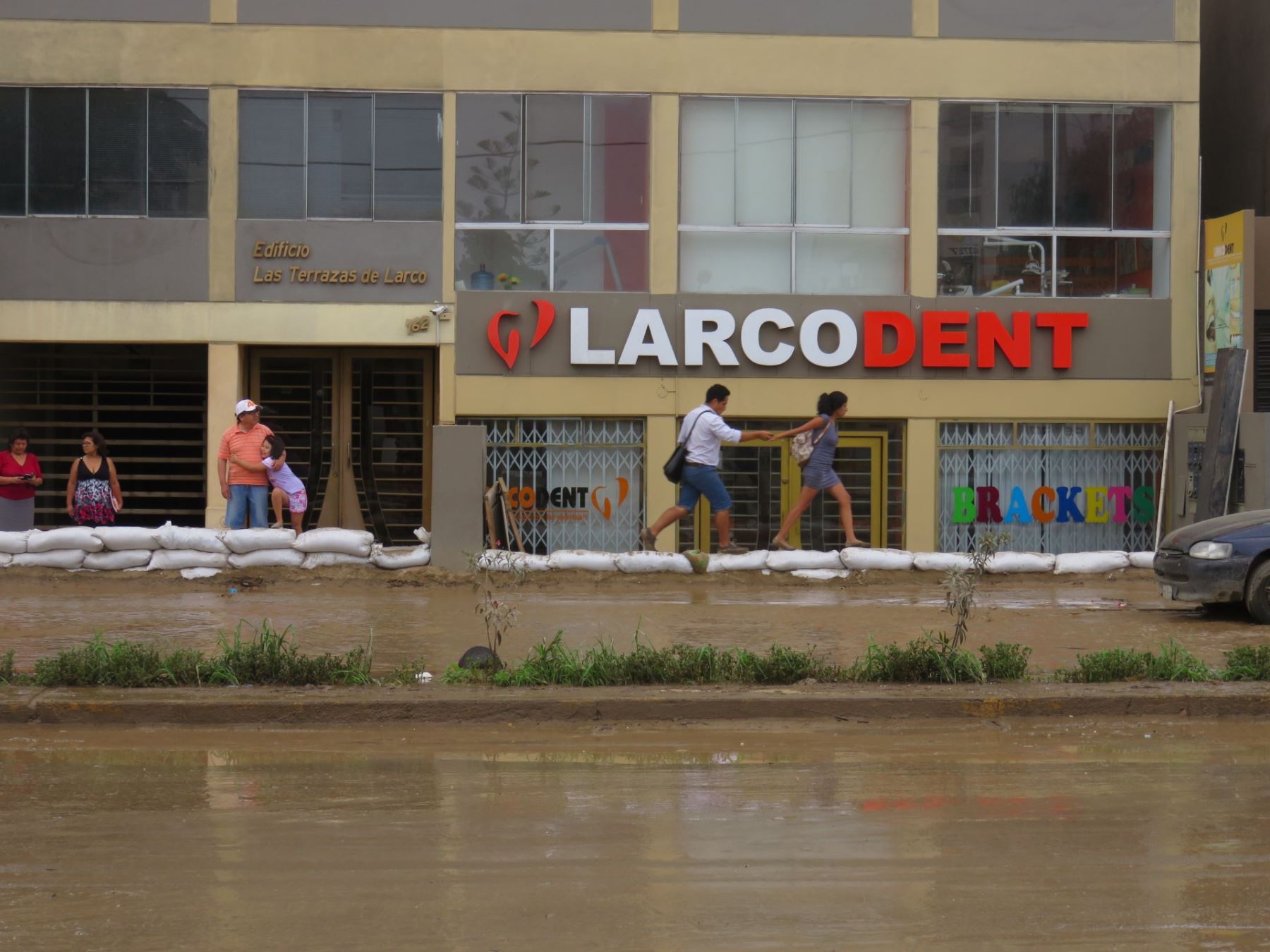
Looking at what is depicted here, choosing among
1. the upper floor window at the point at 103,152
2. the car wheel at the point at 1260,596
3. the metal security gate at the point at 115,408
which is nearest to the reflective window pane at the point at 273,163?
the upper floor window at the point at 103,152

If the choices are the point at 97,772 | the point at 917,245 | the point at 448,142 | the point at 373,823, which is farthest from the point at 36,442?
the point at 373,823

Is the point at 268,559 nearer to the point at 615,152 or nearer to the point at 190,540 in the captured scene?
the point at 190,540

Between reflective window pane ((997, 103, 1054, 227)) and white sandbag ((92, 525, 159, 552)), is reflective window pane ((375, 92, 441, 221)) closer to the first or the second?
white sandbag ((92, 525, 159, 552))

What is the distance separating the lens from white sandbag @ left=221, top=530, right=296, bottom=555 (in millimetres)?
13805

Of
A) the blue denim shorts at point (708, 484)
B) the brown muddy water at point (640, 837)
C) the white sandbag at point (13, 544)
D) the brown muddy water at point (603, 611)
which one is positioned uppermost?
the blue denim shorts at point (708, 484)

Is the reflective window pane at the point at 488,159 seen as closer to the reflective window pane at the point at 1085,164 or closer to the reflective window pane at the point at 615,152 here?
the reflective window pane at the point at 615,152

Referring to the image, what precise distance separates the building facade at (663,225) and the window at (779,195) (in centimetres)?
4

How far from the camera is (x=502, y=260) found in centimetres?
1945

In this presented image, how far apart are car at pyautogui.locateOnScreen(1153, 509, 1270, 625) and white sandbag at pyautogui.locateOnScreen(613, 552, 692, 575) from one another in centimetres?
443

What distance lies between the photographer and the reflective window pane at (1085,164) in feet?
64.8

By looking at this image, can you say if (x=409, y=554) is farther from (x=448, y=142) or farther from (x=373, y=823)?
(x=373, y=823)

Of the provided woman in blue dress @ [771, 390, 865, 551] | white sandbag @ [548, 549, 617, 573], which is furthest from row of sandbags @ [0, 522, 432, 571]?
woman in blue dress @ [771, 390, 865, 551]

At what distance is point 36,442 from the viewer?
21.0 m

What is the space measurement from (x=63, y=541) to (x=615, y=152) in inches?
358
